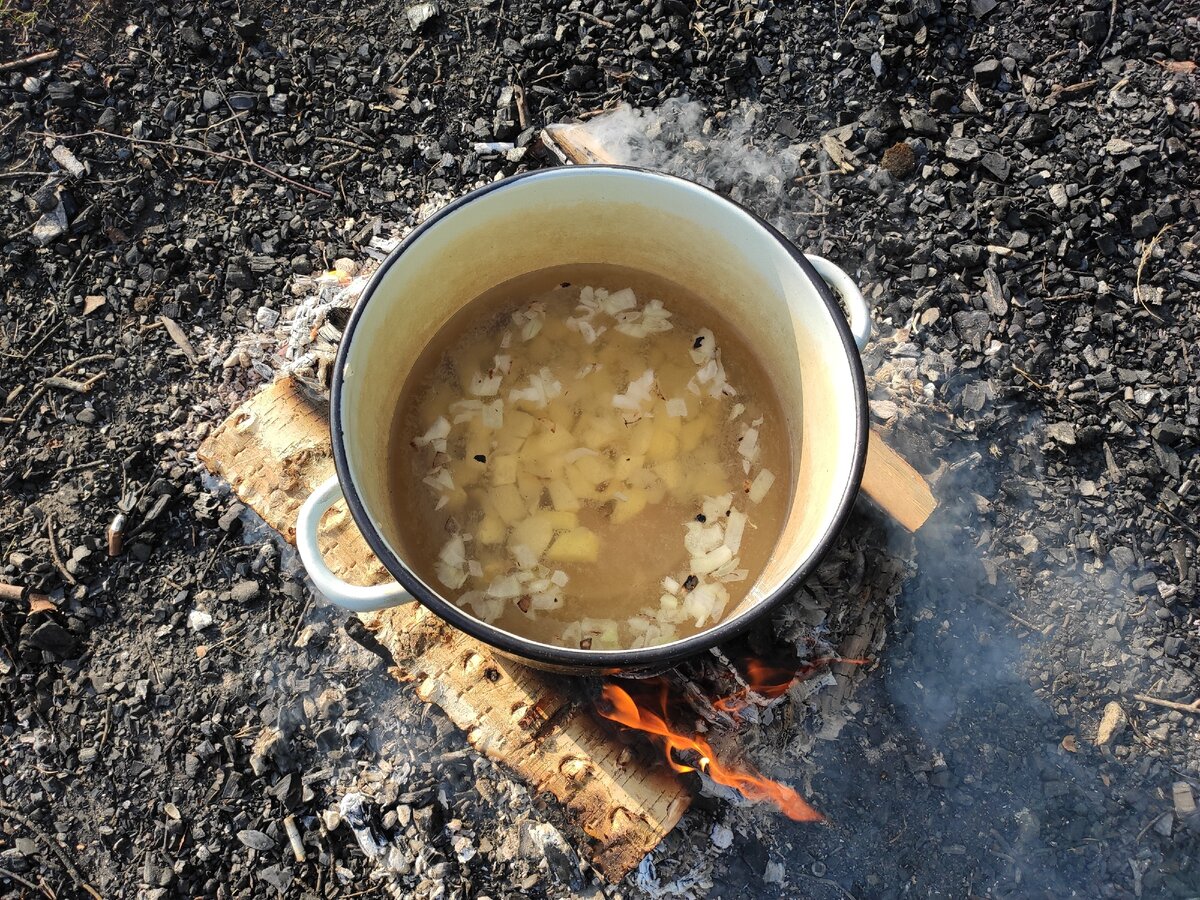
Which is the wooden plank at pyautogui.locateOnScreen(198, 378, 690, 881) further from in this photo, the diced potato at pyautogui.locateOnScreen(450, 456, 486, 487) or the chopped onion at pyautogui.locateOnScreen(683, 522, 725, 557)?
the chopped onion at pyautogui.locateOnScreen(683, 522, 725, 557)

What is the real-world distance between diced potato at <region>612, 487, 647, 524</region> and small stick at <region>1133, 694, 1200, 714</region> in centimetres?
153

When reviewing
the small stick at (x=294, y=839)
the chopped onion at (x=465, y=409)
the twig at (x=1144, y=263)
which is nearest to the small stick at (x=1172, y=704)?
the twig at (x=1144, y=263)

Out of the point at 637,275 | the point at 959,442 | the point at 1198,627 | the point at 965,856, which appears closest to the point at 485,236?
the point at 637,275

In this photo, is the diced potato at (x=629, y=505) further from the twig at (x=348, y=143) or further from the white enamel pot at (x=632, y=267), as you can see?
the twig at (x=348, y=143)

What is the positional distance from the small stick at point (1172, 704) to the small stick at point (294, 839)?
7.94 ft

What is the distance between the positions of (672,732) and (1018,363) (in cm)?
159

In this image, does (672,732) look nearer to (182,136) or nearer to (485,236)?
(485,236)

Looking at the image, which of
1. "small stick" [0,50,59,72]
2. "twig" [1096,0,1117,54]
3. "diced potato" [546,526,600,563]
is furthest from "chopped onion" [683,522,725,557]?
"small stick" [0,50,59,72]

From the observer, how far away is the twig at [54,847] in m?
2.31

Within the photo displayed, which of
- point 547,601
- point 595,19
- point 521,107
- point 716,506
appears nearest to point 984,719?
point 716,506

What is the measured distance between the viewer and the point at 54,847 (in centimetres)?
233

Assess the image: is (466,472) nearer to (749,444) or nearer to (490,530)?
(490,530)

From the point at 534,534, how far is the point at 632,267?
0.81 metres

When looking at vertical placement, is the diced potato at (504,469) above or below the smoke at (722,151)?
below
